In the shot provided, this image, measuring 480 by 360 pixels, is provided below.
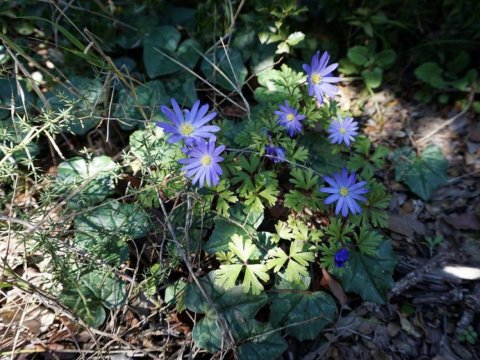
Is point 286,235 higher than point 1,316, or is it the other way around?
point 286,235

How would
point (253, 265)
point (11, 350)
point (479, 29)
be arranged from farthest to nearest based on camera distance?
point (479, 29)
point (253, 265)
point (11, 350)

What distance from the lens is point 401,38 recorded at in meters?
3.14

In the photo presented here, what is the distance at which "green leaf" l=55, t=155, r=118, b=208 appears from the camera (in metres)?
2.02

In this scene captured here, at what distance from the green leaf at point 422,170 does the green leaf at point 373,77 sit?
20.4 inches

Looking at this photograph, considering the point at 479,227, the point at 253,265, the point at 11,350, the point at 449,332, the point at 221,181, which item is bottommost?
the point at 449,332

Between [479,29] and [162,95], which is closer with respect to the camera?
[162,95]

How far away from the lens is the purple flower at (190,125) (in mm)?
1822

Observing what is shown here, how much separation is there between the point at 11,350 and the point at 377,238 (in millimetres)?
1674

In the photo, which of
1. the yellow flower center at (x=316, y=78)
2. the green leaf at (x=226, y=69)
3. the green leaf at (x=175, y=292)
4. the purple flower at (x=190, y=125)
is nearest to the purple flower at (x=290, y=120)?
the yellow flower center at (x=316, y=78)

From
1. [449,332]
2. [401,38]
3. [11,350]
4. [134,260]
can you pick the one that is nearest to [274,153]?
[134,260]

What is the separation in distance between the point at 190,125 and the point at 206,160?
0.67ft

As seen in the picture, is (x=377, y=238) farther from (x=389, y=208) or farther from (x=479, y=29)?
(x=479, y=29)

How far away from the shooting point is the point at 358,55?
292 centimetres

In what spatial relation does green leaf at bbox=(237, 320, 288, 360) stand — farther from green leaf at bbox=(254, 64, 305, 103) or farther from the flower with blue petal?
green leaf at bbox=(254, 64, 305, 103)
